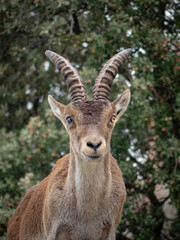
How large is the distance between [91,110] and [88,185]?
2.97ft

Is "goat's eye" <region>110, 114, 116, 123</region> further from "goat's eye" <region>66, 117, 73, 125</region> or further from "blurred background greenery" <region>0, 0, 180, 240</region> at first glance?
"blurred background greenery" <region>0, 0, 180, 240</region>

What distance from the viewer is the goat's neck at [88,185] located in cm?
463

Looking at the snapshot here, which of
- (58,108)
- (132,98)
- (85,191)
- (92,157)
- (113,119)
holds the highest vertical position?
(92,157)

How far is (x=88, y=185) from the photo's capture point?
4672mm

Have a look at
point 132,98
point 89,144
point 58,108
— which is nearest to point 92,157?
point 89,144

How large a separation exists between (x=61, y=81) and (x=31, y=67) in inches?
56.5

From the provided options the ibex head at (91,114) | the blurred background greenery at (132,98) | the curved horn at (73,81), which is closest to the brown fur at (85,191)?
the ibex head at (91,114)

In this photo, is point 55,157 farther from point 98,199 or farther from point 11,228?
point 98,199

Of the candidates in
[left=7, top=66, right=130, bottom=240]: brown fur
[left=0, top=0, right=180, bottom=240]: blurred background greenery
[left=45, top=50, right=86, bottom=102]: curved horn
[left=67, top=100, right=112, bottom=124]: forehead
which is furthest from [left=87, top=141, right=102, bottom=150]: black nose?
[left=0, top=0, right=180, bottom=240]: blurred background greenery

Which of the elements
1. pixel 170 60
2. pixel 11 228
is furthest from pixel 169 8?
pixel 11 228

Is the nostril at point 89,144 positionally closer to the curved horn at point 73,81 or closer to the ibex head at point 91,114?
the ibex head at point 91,114

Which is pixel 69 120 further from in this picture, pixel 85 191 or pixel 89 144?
pixel 85 191

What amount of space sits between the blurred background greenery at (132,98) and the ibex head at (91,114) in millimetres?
2481

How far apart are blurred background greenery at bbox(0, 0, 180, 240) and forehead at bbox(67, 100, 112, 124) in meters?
2.93
